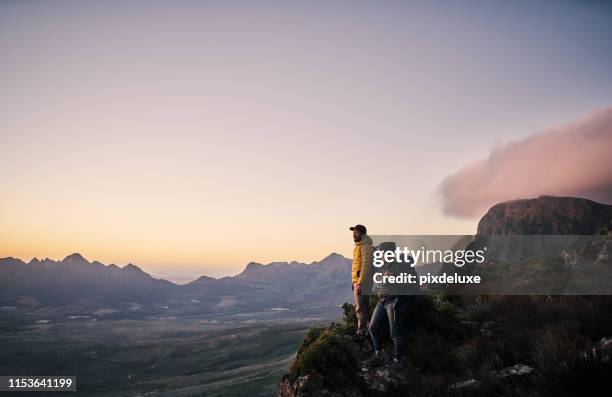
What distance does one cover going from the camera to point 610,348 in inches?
242

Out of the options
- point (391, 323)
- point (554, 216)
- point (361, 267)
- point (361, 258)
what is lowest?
point (391, 323)

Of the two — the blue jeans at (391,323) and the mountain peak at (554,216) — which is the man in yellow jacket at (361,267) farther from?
the mountain peak at (554,216)

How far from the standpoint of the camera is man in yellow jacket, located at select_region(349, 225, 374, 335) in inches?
340

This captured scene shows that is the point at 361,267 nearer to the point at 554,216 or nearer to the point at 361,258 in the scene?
the point at 361,258

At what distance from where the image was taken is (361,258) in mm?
8805

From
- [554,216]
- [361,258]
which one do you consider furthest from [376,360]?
[554,216]

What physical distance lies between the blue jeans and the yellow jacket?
76cm

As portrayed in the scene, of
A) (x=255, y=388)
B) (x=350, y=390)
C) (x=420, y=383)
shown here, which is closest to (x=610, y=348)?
(x=420, y=383)

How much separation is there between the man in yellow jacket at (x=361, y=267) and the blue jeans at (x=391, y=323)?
0.65 metres

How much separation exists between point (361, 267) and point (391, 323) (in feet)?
4.52

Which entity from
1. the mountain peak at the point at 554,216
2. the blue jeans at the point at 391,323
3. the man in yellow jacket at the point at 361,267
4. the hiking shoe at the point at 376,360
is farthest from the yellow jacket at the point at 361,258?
the mountain peak at the point at 554,216

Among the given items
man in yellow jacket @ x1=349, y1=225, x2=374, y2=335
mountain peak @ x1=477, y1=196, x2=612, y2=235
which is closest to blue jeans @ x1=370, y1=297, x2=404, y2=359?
man in yellow jacket @ x1=349, y1=225, x2=374, y2=335

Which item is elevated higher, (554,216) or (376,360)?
(554,216)

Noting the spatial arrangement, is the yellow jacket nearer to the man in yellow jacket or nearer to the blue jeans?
the man in yellow jacket
